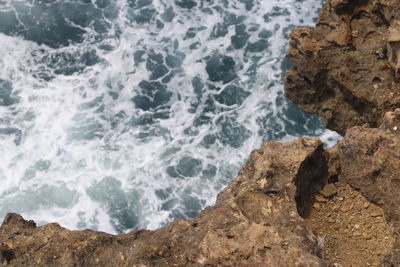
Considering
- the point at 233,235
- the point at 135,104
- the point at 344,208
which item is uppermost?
the point at 233,235

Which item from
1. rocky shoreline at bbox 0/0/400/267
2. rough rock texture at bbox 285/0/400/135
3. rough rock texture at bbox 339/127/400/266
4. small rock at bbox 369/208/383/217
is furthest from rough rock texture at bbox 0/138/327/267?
rough rock texture at bbox 285/0/400/135

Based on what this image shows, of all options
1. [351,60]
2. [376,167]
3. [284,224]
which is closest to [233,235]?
[284,224]

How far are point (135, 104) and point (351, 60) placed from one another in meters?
11.1

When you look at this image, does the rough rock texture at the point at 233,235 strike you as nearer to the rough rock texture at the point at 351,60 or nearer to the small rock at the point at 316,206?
the small rock at the point at 316,206

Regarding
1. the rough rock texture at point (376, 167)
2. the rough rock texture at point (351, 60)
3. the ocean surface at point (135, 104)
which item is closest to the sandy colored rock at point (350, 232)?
the rough rock texture at point (376, 167)

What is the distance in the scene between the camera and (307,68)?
13594 mm

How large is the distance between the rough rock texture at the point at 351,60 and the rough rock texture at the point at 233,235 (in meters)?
3.68

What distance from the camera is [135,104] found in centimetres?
2162

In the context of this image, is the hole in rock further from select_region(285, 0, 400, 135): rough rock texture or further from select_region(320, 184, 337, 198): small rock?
select_region(285, 0, 400, 135): rough rock texture

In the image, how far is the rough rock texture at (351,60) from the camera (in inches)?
487

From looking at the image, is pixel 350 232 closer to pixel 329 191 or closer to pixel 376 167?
pixel 329 191

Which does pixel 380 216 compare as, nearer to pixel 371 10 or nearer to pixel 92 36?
pixel 371 10

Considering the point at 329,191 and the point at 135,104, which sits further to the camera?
the point at 135,104

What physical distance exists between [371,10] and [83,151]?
40.9 feet
